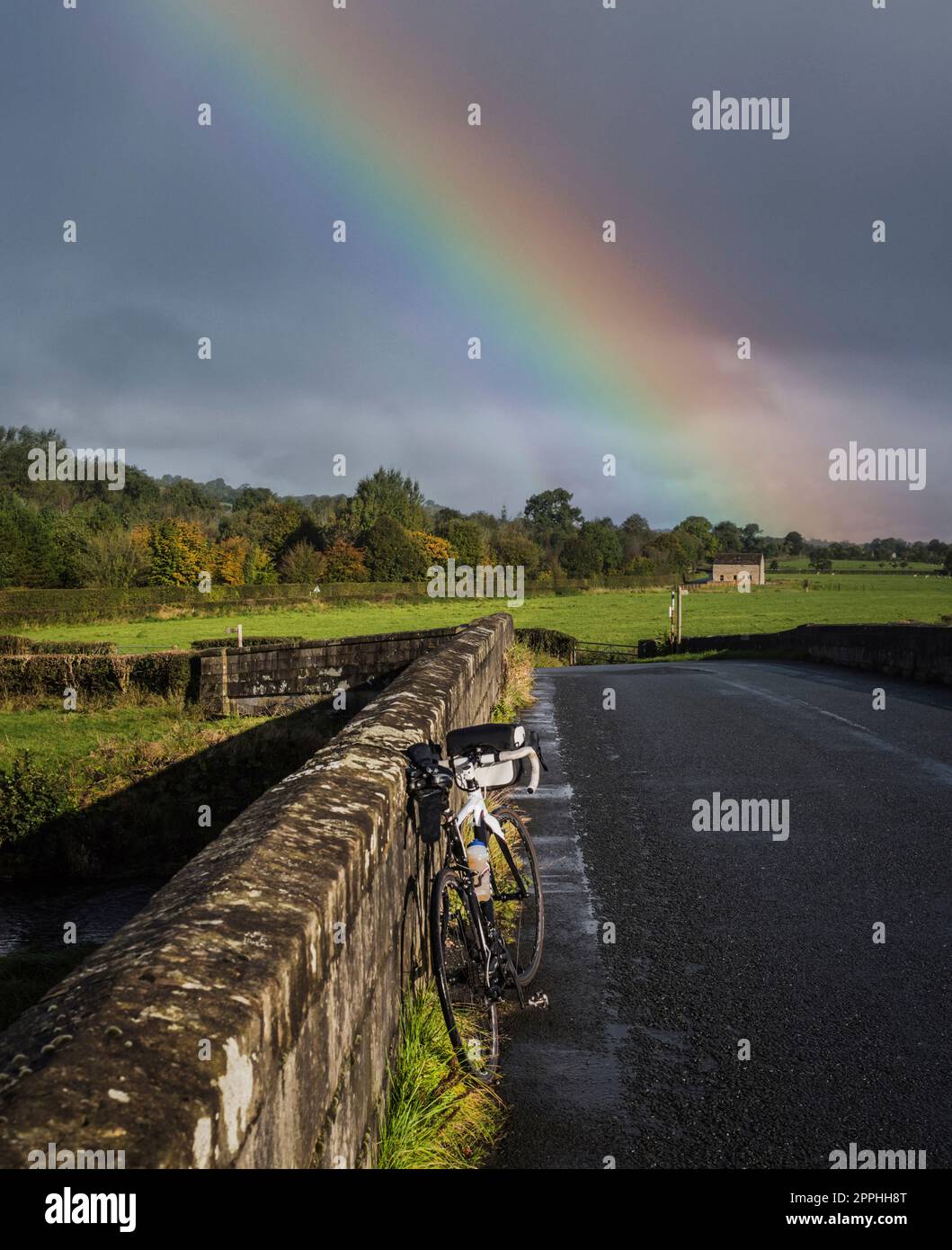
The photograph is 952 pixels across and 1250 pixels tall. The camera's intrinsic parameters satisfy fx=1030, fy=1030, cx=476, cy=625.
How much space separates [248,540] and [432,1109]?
86.3 m

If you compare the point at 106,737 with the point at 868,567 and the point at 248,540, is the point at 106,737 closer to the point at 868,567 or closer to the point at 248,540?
the point at 248,540

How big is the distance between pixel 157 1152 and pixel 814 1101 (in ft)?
8.99

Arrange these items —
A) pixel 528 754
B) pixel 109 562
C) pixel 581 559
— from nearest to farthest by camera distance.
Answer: pixel 528 754 < pixel 109 562 < pixel 581 559

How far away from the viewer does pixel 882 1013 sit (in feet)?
14.3

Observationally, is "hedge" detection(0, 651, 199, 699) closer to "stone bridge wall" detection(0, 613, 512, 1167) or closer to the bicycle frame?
the bicycle frame

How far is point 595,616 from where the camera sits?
64.1m

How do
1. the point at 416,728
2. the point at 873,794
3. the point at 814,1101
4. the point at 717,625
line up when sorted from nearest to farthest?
the point at 814,1101
the point at 416,728
the point at 873,794
the point at 717,625

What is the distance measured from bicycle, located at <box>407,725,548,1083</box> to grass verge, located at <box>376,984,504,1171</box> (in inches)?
3.7

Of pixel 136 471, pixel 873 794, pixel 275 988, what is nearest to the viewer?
pixel 275 988
